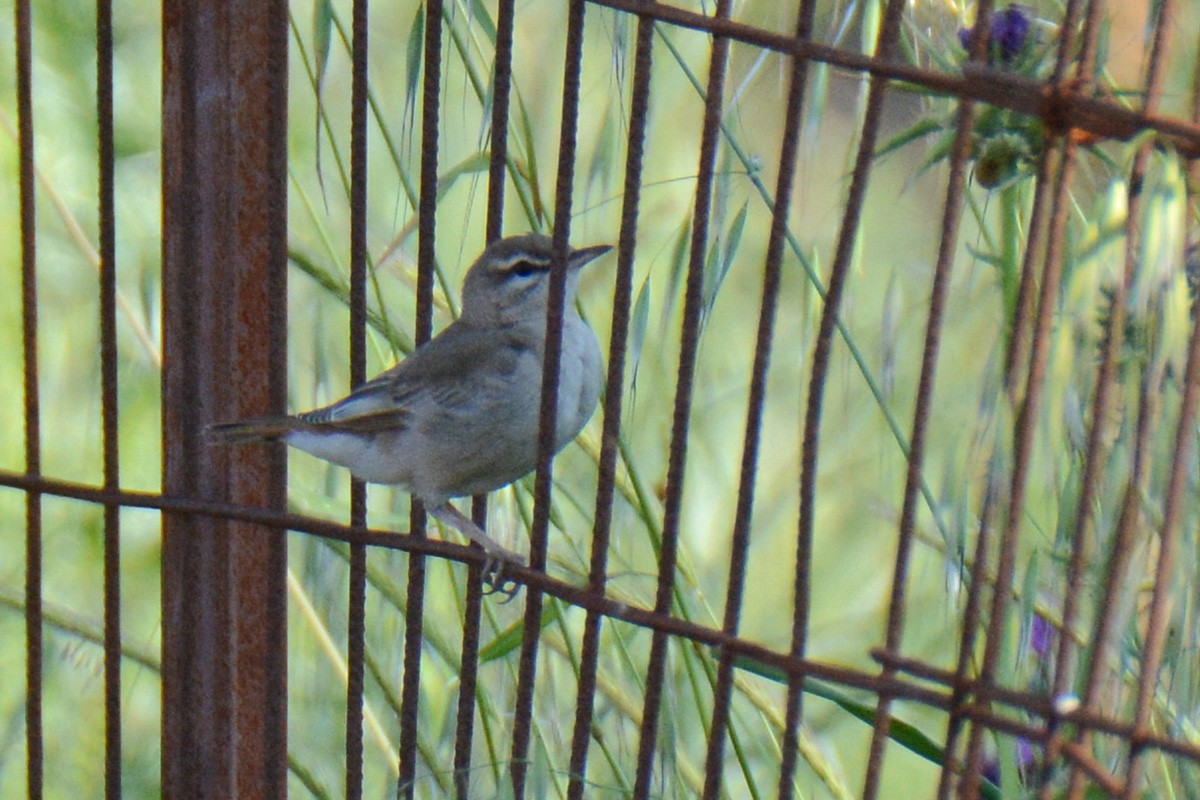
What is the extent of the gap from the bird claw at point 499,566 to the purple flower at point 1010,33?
2.24ft

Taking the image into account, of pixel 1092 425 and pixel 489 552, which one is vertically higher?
pixel 1092 425

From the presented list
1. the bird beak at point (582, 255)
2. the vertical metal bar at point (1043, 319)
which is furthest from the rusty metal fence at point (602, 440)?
the bird beak at point (582, 255)

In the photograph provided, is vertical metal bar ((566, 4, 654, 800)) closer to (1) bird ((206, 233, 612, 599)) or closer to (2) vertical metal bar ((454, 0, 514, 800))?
(2) vertical metal bar ((454, 0, 514, 800))

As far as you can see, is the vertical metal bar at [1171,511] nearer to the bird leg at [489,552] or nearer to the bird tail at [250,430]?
the bird leg at [489,552]

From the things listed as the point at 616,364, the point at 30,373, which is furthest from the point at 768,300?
the point at 30,373

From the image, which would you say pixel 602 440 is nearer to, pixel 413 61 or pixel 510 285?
pixel 413 61

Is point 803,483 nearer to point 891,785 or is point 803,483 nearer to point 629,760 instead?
point 629,760

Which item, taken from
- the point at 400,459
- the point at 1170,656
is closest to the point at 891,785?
the point at 400,459

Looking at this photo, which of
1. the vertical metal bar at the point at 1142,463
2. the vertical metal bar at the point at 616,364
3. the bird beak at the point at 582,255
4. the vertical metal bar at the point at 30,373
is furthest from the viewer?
the bird beak at the point at 582,255

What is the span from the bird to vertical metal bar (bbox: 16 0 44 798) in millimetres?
334

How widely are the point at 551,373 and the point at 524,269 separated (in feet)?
2.93

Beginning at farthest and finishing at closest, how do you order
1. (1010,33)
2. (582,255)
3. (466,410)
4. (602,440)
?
(466,410)
(582,255)
(602,440)
(1010,33)

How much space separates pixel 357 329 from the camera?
68.4 inches

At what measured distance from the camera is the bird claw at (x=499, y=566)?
1.69 meters
